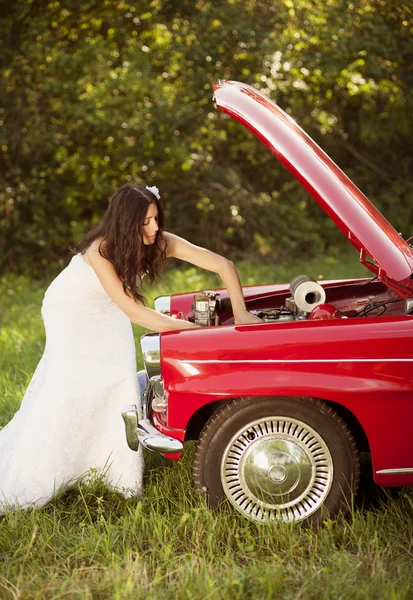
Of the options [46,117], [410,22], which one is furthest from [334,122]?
[46,117]

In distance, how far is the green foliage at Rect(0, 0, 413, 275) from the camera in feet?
Answer: 36.1

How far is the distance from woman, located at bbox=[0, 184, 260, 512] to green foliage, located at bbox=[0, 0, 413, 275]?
709cm

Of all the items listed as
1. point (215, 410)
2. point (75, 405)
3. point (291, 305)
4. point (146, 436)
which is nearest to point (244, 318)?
point (291, 305)

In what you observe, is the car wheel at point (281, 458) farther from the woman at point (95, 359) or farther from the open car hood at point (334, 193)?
the open car hood at point (334, 193)

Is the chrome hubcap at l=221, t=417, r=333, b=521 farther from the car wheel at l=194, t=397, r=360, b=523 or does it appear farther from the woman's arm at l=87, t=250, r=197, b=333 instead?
the woman's arm at l=87, t=250, r=197, b=333

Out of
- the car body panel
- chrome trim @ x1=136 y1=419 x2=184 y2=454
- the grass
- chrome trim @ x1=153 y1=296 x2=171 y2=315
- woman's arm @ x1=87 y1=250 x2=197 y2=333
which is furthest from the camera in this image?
chrome trim @ x1=153 y1=296 x2=171 y2=315

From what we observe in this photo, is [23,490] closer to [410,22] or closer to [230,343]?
[230,343]

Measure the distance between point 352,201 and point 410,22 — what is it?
23.0ft

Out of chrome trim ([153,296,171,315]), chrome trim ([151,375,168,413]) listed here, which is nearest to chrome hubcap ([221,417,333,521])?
chrome trim ([151,375,168,413])

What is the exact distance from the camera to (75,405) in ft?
13.2

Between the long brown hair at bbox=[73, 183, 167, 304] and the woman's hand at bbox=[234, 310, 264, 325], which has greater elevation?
the long brown hair at bbox=[73, 183, 167, 304]

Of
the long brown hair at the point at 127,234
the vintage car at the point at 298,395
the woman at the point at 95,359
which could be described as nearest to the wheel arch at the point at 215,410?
the vintage car at the point at 298,395

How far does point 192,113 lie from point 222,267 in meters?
8.14

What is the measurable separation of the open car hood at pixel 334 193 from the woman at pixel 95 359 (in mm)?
644
